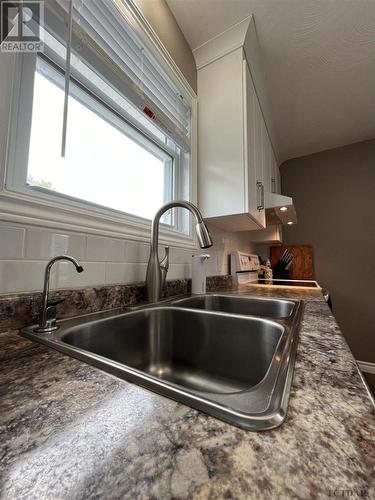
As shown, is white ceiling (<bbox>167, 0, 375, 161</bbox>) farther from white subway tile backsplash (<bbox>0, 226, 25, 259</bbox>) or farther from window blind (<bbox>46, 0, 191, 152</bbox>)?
white subway tile backsplash (<bbox>0, 226, 25, 259</bbox>)

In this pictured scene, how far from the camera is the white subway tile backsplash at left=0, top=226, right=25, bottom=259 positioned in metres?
0.58

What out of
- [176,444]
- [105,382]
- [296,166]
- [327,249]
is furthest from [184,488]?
[296,166]

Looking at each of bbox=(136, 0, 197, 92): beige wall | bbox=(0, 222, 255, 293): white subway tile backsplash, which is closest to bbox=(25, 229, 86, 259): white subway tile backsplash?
bbox=(0, 222, 255, 293): white subway tile backsplash

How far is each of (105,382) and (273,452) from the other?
0.78ft

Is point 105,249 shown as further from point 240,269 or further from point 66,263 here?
point 240,269

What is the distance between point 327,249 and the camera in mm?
2736

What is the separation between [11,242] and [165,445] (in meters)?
0.64

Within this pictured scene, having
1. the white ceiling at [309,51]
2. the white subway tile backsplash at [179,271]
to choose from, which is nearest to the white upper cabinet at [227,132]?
the white ceiling at [309,51]

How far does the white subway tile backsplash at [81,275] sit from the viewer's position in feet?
2.32

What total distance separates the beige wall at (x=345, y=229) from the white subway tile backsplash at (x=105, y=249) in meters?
2.67

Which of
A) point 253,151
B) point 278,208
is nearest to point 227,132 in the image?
point 253,151

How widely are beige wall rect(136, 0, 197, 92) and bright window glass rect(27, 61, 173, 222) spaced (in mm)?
563

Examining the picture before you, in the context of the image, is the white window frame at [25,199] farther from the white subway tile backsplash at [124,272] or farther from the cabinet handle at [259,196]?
the cabinet handle at [259,196]

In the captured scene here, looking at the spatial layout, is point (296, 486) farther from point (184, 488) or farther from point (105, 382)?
point (105, 382)
